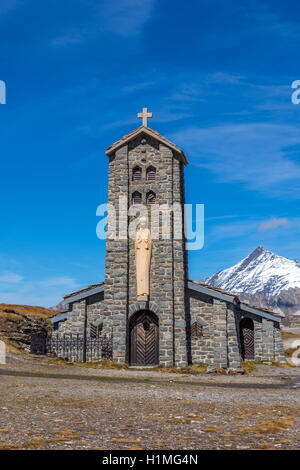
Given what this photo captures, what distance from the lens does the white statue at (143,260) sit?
2467cm

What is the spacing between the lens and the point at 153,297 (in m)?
24.8

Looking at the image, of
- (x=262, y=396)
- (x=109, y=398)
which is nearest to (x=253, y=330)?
(x=262, y=396)

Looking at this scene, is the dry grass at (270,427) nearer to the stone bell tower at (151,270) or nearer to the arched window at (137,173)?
the stone bell tower at (151,270)

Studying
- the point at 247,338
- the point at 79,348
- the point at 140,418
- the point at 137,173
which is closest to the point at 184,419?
the point at 140,418

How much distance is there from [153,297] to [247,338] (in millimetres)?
7775

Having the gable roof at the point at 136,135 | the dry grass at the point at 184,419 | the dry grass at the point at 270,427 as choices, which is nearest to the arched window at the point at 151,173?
the gable roof at the point at 136,135

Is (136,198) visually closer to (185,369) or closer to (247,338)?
(185,369)

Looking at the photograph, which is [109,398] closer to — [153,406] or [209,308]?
[153,406]

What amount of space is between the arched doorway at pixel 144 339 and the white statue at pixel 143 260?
1.18 meters

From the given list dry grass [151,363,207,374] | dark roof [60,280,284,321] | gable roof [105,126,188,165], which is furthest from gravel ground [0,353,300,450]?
gable roof [105,126,188,165]

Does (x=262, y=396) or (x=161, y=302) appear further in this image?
(x=161, y=302)

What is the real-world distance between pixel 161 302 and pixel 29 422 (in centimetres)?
1755

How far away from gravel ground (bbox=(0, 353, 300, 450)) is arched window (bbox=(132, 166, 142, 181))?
14980mm
